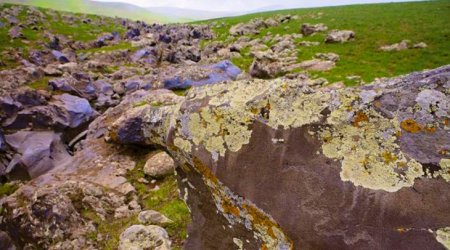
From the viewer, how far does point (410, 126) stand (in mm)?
5141

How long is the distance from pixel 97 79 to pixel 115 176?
73.5 ft

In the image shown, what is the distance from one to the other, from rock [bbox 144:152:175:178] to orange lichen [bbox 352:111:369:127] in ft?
26.2

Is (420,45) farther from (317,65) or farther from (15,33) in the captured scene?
(15,33)

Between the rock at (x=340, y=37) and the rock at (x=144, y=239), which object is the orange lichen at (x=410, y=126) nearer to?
the rock at (x=144, y=239)

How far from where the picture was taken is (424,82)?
528cm

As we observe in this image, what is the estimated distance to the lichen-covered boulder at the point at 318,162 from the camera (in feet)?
16.3

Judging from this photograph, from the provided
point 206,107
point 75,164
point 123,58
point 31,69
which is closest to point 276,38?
point 123,58

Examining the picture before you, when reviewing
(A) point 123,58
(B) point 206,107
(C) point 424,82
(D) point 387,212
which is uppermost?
(C) point 424,82

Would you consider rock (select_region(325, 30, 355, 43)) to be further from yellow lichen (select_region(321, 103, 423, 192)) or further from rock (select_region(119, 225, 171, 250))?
yellow lichen (select_region(321, 103, 423, 192))

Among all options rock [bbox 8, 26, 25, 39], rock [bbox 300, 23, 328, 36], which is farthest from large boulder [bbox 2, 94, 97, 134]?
rock [bbox 8, 26, 25, 39]

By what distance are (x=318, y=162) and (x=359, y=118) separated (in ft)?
3.31

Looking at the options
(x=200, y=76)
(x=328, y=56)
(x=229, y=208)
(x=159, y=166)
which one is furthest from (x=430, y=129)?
(x=328, y=56)

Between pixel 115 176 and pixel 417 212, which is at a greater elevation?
pixel 417 212

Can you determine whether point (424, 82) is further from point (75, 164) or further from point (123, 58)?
point (123, 58)
